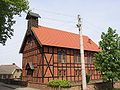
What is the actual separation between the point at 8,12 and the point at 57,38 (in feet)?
45.8

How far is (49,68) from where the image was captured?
34281 millimetres

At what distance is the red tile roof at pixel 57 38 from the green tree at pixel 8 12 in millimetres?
6021

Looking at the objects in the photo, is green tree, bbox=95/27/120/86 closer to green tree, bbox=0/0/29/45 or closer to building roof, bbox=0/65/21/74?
green tree, bbox=0/0/29/45

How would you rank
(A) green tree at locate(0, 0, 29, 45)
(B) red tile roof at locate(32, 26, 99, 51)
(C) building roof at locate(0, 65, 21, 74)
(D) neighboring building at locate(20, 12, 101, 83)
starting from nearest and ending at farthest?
(A) green tree at locate(0, 0, 29, 45) → (D) neighboring building at locate(20, 12, 101, 83) → (B) red tile roof at locate(32, 26, 99, 51) → (C) building roof at locate(0, 65, 21, 74)

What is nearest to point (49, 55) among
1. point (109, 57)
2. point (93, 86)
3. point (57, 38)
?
point (57, 38)

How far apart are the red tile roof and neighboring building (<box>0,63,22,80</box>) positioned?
102 ft

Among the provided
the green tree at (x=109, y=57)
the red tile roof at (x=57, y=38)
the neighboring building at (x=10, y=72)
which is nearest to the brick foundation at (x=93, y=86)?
the green tree at (x=109, y=57)

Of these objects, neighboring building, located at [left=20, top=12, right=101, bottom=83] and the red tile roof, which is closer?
neighboring building, located at [left=20, top=12, right=101, bottom=83]

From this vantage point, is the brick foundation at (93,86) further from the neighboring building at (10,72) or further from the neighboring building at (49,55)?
the neighboring building at (10,72)

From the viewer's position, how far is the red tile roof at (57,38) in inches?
1412


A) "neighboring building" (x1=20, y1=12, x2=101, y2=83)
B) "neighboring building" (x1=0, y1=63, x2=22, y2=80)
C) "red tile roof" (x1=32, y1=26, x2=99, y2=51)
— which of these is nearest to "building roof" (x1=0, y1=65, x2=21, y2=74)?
"neighboring building" (x1=0, y1=63, x2=22, y2=80)

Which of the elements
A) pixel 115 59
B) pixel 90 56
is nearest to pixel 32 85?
pixel 115 59

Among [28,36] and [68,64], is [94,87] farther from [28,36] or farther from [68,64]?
[28,36]

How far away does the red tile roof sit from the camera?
3585 centimetres
